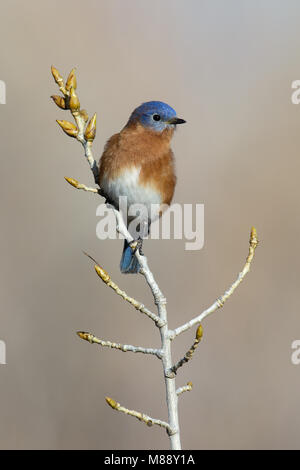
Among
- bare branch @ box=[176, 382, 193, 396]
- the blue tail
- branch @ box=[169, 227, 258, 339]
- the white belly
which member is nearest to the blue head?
the white belly

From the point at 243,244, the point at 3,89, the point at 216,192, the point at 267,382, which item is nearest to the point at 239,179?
the point at 216,192

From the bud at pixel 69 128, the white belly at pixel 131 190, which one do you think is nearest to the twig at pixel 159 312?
the bud at pixel 69 128

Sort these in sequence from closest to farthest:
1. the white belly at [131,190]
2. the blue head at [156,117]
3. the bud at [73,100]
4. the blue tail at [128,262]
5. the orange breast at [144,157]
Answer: the bud at [73,100] < the white belly at [131,190] < the orange breast at [144,157] < the blue head at [156,117] < the blue tail at [128,262]

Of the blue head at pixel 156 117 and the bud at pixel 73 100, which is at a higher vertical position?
A: the blue head at pixel 156 117

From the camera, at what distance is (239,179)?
6.08 metres

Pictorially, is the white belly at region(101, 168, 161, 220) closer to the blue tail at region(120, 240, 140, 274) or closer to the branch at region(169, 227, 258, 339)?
the blue tail at region(120, 240, 140, 274)

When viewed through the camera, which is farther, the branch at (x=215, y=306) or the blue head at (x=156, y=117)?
the blue head at (x=156, y=117)

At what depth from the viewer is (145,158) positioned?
3.92 metres

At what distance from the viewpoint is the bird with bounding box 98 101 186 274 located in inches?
150

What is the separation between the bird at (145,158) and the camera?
3.81m

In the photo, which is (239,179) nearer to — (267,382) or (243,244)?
(243,244)

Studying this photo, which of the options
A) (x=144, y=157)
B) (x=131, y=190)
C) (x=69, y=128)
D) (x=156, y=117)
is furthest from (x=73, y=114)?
(x=156, y=117)

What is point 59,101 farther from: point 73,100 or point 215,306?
point 215,306

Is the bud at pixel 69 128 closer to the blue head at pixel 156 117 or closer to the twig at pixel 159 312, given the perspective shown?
the twig at pixel 159 312
